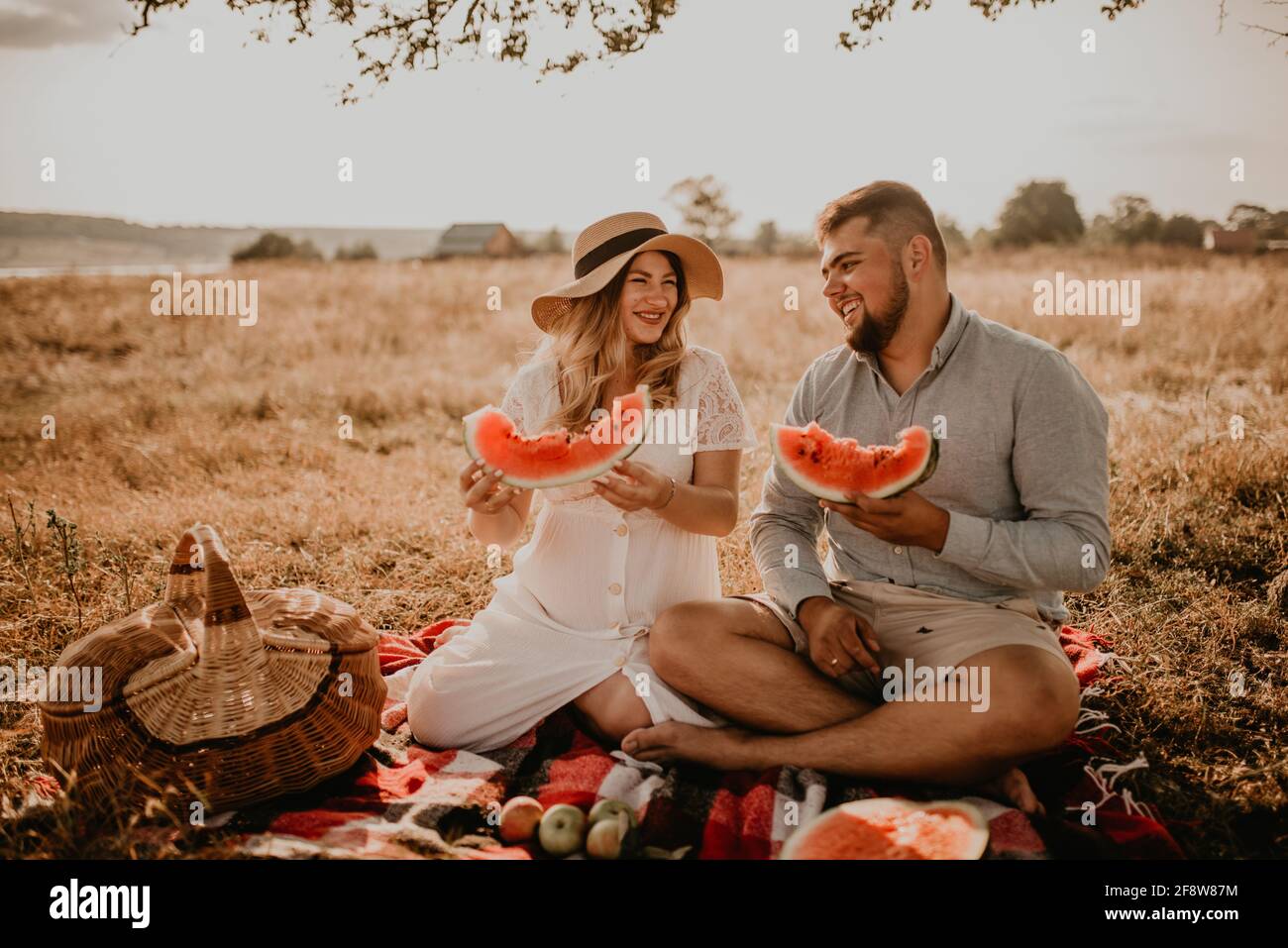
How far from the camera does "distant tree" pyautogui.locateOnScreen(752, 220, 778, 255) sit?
20.2 meters

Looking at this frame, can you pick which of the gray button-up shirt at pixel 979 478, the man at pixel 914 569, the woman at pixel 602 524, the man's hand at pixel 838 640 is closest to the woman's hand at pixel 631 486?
the woman at pixel 602 524

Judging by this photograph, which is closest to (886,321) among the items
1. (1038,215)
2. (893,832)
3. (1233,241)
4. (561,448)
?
(561,448)

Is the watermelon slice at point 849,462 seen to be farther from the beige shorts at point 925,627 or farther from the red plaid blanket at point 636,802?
the red plaid blanket at point 636,802

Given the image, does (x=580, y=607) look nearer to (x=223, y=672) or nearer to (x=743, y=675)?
(x=743, y=675)

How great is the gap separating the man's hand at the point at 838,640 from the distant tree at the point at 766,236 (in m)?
18.0

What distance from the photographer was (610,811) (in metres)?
2.60

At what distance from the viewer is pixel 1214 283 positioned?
10766 mm

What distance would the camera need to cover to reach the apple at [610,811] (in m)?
2.58

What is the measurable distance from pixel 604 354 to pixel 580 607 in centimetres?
Result: 101

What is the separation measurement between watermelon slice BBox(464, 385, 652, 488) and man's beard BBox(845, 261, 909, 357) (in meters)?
0.84

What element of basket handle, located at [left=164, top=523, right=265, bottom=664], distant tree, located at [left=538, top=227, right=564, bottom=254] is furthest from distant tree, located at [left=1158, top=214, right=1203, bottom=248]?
basket handle, located at [left=164, top=523, right=265, bottom=664]

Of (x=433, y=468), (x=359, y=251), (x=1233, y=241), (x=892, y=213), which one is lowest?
(x=433, y=468)
